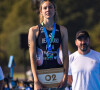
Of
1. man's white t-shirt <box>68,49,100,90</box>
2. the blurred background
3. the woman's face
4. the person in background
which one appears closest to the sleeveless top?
the person in background

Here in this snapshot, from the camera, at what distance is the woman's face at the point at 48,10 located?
5562 mm

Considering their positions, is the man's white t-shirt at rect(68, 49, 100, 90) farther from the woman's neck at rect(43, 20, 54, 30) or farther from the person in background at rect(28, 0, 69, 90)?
the woman's neck at rect(43, 20, 54, 30)

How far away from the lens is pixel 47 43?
18.0 feet

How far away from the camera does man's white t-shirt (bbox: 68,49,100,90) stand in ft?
22.9

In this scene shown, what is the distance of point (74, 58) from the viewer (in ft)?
23.6

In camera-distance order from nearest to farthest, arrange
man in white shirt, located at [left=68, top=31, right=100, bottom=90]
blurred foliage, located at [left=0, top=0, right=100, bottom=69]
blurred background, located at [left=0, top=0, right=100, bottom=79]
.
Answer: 1. man in white shirt, located at [left=68, top=31, right=100, bottom=90]
2. blurred background, located at [left=0, top=0, right=100, bottom=79]
3. blurred foliage, located at [left=0, top=0, right=100, bottom=69]

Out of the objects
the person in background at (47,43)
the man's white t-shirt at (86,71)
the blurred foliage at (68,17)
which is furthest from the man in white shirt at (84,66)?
the blurred foliage at (68,17)

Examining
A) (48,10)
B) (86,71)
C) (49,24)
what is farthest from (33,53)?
(86,71)

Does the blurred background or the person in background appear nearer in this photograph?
the person in background

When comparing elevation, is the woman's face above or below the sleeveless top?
above

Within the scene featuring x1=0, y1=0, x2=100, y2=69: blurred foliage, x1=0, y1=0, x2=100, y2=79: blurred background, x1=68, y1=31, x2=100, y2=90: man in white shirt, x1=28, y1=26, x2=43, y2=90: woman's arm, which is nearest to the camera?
x1=28, y1=26, x2=43, y2=90: woman's arm

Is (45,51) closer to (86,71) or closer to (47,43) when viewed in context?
(47,43)

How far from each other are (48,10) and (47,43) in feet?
1.35

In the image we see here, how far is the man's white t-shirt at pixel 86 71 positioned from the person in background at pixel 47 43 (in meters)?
1.51
